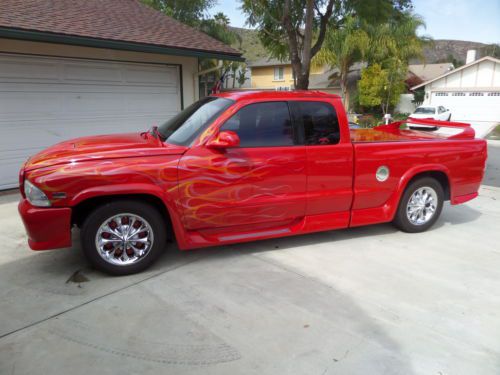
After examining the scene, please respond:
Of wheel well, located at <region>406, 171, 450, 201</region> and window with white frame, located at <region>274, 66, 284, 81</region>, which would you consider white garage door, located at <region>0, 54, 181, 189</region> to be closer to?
wheel well, located at <region>406, 171, 450, 201</region>

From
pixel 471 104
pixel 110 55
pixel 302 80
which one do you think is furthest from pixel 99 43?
pixel 471 104

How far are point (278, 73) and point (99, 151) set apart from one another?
44.5m

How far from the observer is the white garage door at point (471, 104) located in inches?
1214

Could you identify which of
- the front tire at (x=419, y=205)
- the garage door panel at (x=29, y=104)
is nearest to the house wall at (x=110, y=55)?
the garage door panel at (x=29, y=104)

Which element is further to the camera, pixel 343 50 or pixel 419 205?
pixel 343 50

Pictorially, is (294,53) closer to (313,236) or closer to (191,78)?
(191,78)

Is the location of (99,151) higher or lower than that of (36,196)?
higher

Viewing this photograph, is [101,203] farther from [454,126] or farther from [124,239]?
[454,126]

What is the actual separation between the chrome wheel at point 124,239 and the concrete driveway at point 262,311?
218mm

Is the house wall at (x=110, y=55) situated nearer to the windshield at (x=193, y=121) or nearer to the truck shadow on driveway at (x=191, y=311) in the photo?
the windshield at (x=193, y=121)

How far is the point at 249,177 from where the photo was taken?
4070 mm

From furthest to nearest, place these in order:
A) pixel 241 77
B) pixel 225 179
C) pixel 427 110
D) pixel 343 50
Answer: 1. pixel 241 77
2. pixel 343 50
3. pixel 427 110
4. pixel 225 179

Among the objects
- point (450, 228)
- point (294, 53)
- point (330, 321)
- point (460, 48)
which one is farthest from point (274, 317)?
point (460, 48)

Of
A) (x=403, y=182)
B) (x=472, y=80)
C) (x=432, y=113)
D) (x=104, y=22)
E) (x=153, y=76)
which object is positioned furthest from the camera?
(x=472, y=80)
